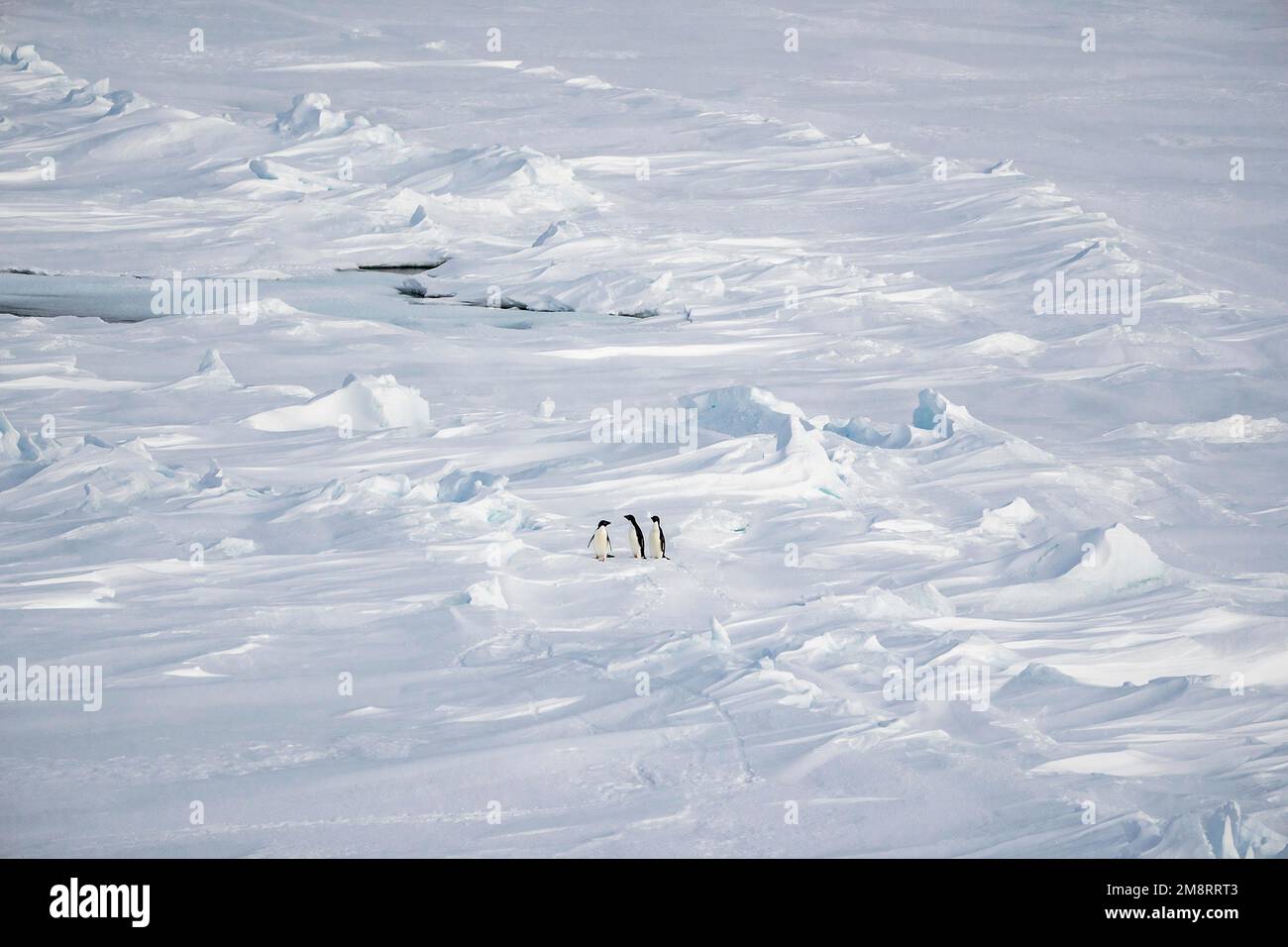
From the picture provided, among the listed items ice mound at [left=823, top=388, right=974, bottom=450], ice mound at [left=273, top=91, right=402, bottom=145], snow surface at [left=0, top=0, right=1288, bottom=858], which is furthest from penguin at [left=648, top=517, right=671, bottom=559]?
ice mound at [left=273, top=91, right=402, bottom=145]

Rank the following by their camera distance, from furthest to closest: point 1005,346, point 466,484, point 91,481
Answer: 1. point 1005,346
2. point 466,484
3. point 91,481

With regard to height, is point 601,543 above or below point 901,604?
above

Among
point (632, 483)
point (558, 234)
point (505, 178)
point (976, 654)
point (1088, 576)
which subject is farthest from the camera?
point (505, 178)

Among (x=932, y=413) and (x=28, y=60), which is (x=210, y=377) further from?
(x=28, y=60)

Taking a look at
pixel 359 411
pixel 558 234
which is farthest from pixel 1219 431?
pixel 558 234

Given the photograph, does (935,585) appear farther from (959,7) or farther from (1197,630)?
(959,7)

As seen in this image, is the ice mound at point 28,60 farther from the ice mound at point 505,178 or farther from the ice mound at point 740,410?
the ice mound at point 740,410

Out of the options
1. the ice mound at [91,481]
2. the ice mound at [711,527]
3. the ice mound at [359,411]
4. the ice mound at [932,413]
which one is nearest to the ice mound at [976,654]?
the ice mound at [711,527]
